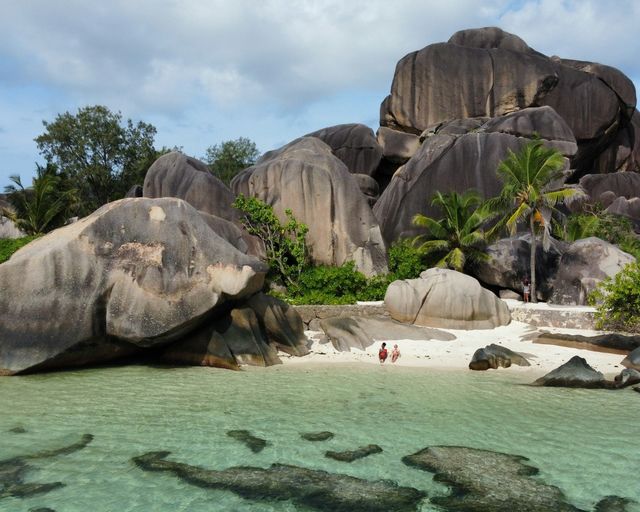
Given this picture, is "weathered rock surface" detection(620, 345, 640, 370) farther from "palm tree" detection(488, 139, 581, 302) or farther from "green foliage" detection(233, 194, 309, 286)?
"green foliage" detection(233, 194, 309, 286)

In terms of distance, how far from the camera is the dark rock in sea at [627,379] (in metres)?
11.2

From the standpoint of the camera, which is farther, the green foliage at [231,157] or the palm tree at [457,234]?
the green foliage at [231,157]

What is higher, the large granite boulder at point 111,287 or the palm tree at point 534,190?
the palm tree at point 534,190

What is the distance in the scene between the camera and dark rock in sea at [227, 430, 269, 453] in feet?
24.2

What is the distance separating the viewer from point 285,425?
8.36 meters

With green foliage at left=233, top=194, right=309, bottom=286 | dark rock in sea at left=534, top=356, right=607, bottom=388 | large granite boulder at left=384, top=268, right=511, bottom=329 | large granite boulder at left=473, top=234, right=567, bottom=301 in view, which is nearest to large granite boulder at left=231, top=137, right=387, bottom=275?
green foliage at left=233, top=194, right=309, bottom=286

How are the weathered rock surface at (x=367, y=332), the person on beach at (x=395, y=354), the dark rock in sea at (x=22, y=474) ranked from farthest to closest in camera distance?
the weathered rock surface at (x=367, y=332), the person on beach at (x=395, y=354), the dark rock in sea at (x=22, y=474)

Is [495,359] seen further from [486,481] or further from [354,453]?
[486,481]

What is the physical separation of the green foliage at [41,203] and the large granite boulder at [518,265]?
2022cm

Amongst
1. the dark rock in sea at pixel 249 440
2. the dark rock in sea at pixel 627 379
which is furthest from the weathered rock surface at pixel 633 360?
the dark rock in sea at pixel 249 440

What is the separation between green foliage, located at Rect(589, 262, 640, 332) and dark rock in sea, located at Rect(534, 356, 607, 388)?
4851mm

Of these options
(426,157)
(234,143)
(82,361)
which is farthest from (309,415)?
(234,143)

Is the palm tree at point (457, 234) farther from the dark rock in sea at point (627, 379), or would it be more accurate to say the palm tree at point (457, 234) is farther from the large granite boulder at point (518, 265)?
the dark rock in sea at point (627, 379)

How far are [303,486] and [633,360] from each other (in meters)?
10.0
